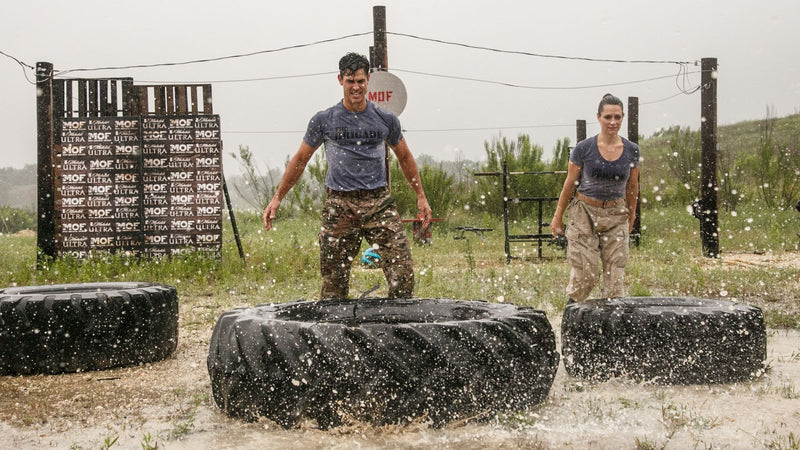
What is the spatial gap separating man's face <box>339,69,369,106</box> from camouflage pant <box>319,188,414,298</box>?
0.58 meters

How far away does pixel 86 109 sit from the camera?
12.2 m

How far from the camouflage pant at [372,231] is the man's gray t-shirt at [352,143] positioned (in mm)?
83

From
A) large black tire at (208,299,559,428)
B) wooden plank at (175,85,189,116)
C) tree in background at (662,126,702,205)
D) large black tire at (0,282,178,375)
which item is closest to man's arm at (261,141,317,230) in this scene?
large black tire at (0,282,178,375)

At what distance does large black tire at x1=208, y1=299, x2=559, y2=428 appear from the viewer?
330 cm

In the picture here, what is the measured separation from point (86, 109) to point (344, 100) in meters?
8.59

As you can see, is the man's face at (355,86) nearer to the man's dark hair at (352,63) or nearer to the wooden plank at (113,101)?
the man's dark hair at (352,63)

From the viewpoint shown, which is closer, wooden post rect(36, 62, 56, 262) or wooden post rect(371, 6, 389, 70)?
wooden post rect(36, 62, 56, 262)

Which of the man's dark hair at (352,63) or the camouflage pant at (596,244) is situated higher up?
the man's dark hair at (352,63)

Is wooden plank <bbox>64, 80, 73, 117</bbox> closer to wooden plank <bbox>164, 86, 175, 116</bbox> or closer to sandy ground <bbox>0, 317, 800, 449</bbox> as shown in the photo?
wooden plank <bbox>164, 86, 175, 116</bbox>

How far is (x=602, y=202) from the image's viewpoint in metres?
5.39

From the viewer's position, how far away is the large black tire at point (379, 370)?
330cm

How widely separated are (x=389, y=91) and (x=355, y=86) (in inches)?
317

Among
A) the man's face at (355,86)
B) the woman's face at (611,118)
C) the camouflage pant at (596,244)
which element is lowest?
the camouflage pant at (596,244)

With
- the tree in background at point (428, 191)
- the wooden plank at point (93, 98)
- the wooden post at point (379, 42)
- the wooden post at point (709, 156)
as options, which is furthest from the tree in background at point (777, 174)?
the wooden plank at point (93, 98)
